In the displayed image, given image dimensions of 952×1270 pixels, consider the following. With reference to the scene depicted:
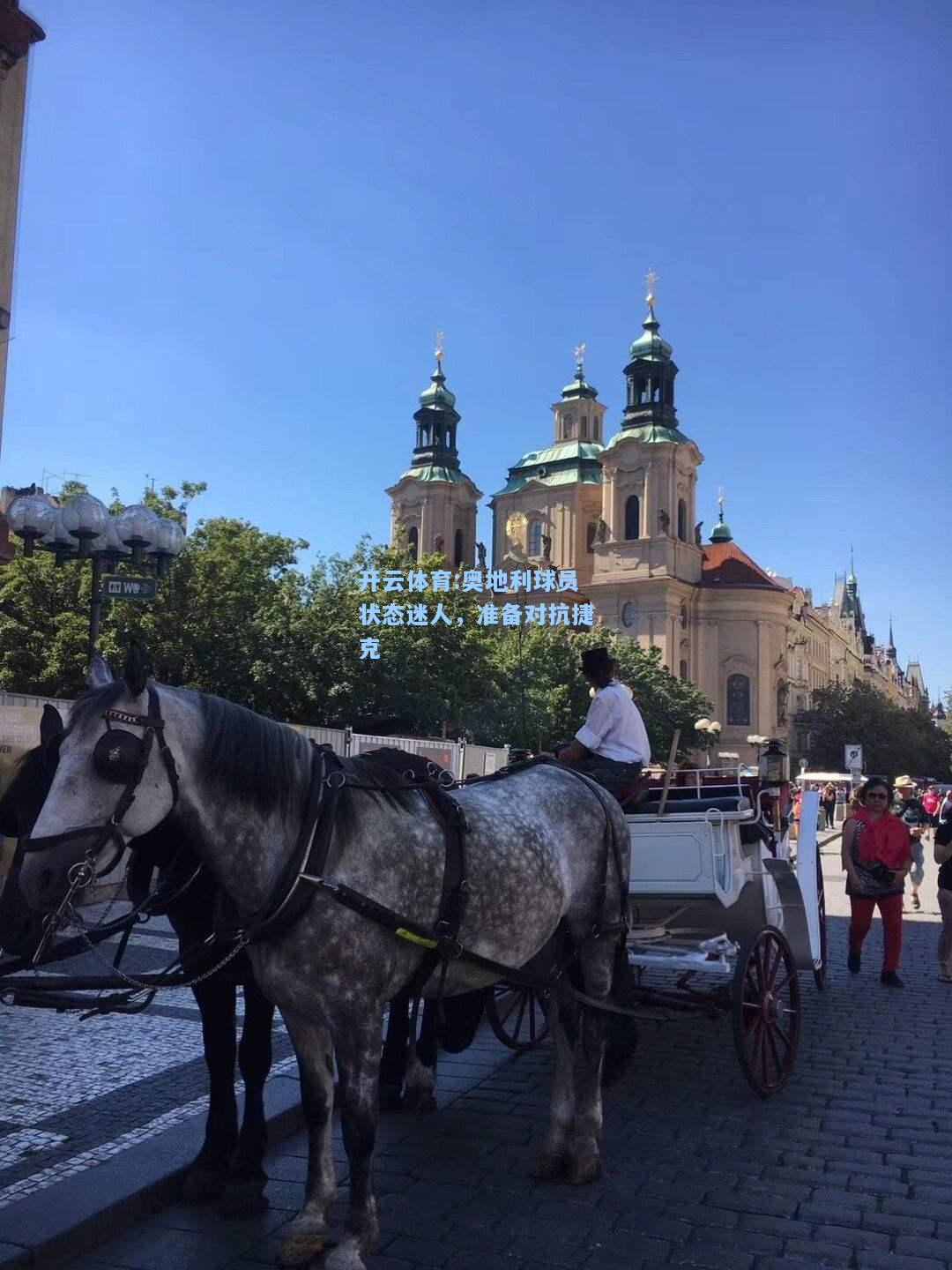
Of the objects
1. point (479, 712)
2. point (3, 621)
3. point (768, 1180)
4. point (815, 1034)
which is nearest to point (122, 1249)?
point (768, 1180)

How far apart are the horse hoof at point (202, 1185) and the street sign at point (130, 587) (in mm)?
7256

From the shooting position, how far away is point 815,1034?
25.4ft

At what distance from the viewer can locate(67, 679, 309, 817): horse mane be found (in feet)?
12.4

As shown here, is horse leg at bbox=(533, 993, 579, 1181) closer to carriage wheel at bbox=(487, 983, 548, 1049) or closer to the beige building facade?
carriage wheel at bbox=(487, 983, 548, 1049)

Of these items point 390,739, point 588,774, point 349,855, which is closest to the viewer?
point 349,855

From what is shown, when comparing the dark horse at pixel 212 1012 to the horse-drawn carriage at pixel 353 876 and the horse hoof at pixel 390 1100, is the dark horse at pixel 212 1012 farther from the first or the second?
the horse hoof at pixel 390 1100

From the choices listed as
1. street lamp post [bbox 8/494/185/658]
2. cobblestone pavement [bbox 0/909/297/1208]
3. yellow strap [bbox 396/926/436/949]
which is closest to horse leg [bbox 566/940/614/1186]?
yellow strap [bbox 396/926/436/949]

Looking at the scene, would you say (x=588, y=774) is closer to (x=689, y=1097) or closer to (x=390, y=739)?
(x=689, y=1097)

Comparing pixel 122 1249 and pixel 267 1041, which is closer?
pixel 122 1249

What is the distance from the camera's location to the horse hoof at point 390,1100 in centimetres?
579

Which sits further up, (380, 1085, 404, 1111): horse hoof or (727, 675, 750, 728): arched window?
(727, 675, 750, 728): arched window

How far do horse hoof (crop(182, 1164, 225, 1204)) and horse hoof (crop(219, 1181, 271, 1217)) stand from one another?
0.36 ft

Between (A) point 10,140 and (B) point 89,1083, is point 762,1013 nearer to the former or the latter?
(B) point 89,1083

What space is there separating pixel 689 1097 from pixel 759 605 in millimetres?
70648
